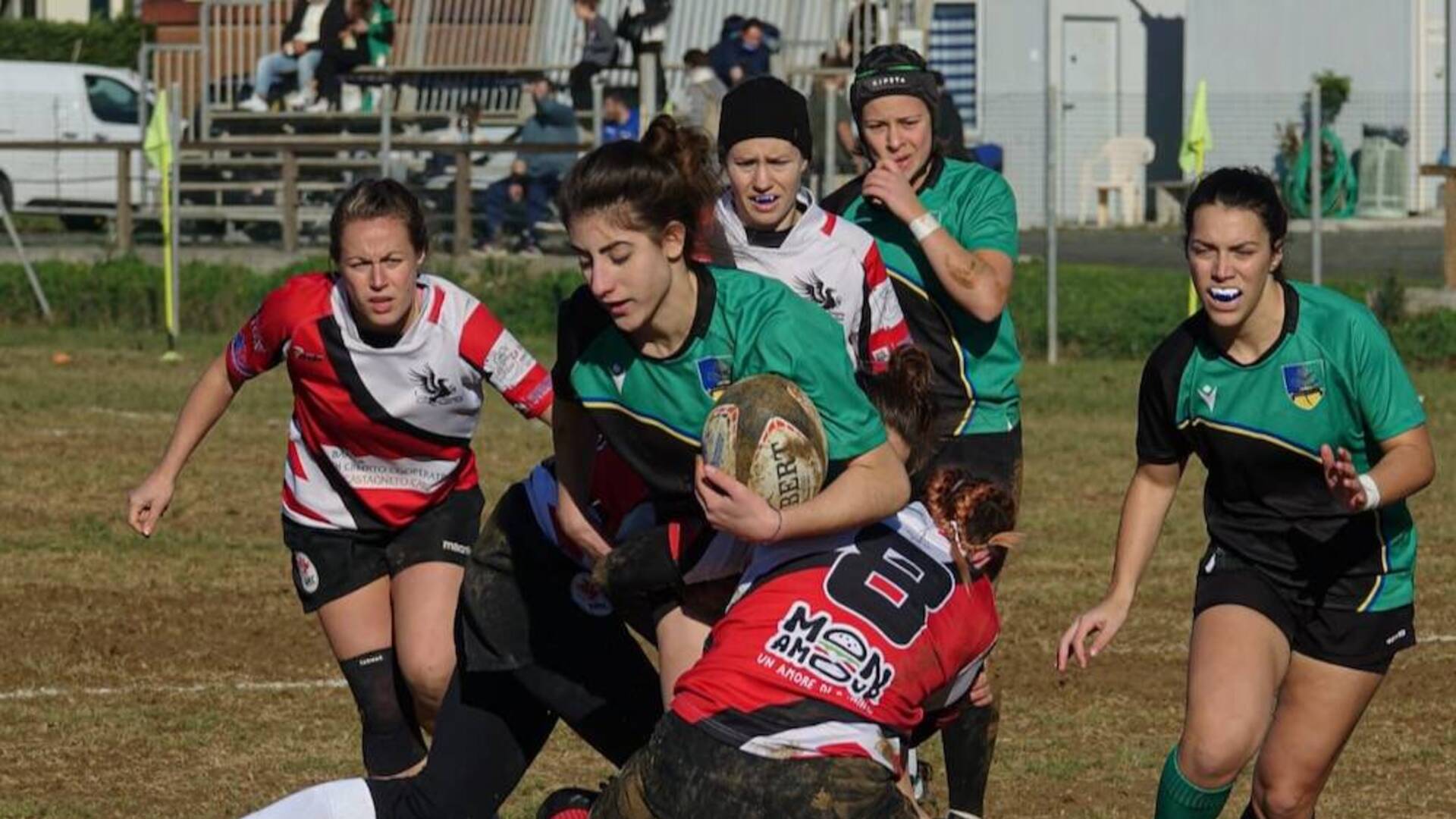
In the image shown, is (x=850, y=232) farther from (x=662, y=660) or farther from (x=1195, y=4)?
(x=1195, y=4)

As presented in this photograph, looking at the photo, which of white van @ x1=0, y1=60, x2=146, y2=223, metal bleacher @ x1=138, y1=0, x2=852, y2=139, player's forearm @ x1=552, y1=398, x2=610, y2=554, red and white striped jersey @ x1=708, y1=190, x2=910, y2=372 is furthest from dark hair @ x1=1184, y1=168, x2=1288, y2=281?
white van @ x1=0, y1=60, x2=146, y2=223

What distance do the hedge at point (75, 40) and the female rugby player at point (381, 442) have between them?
3577 cm

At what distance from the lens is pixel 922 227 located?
6531 mm

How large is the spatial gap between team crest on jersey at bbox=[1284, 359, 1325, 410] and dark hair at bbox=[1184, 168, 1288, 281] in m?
0.25

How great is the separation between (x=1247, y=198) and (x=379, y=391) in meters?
2.35

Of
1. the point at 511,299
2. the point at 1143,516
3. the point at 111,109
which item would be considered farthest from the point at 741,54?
the point at 1143,516

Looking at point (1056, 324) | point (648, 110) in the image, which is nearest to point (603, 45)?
point (648, 110)

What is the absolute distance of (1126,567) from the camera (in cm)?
610

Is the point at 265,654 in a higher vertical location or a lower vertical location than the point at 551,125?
lower

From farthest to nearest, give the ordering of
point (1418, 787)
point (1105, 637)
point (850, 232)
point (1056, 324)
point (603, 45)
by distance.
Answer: point (603, 45), point (1056, 324), point (1418, 787), point (850, 232), point (1105, 637)

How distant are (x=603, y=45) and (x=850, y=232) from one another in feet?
58.6

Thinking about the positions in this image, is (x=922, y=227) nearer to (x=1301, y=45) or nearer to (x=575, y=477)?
(x=575, y=477)

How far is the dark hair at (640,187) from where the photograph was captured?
4.94 m

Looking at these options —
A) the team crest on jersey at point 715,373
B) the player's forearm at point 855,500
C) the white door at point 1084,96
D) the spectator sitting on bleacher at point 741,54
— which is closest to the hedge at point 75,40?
the white door at point 1084,96
